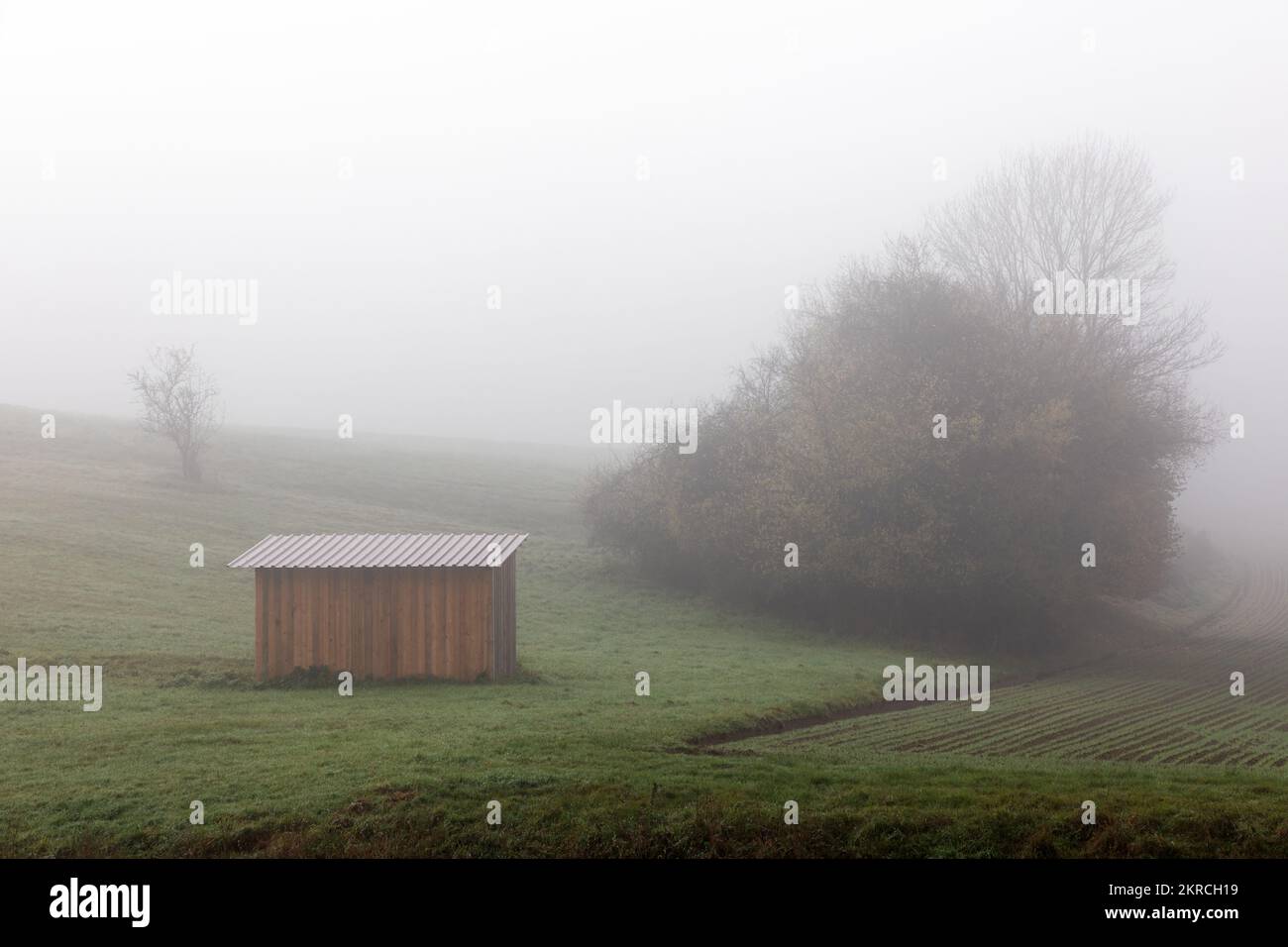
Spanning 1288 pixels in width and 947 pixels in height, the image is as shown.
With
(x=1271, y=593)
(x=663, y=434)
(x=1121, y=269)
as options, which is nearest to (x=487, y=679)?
(x=663, y=434)

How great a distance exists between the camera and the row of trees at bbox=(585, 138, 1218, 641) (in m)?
41.7

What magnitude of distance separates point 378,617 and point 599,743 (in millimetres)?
9241

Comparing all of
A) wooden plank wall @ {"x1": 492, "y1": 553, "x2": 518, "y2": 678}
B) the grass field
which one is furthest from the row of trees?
wooden plank wall @ {"x1": 492, "y1": 553, "x2": 518, "y2": 678}

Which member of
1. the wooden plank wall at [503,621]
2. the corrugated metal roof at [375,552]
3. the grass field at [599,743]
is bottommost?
the grass field at [599,743]

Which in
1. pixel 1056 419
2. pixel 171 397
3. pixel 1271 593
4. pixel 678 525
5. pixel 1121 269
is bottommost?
pixel 1271 593

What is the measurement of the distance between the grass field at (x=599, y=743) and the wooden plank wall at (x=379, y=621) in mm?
814

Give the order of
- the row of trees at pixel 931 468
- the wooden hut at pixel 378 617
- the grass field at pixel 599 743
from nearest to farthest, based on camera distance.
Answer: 1. the grass field at pixel 599 743
2. the wooden hut at pixel 378 617
3. the row of trees at pixel 931 468

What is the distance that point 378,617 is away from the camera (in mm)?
27312

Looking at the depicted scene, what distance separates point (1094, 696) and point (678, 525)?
20.8 m

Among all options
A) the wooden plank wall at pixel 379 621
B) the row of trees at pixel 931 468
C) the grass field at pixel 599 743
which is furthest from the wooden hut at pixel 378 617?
the row of trees at pixel 931 468

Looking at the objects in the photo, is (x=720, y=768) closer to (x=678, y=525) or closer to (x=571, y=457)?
(x=678, y=525)

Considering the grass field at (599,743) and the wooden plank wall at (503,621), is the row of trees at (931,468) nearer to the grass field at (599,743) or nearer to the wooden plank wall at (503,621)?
the grass field at (599,743)

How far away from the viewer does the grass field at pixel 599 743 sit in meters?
15.0
